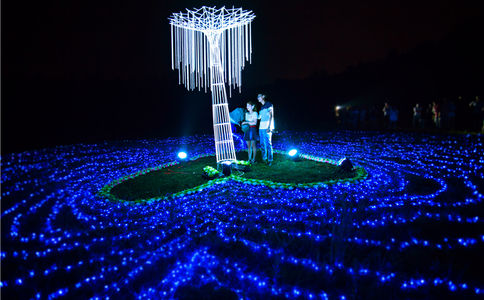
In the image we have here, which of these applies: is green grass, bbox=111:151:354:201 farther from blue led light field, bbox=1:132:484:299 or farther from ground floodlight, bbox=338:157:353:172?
blue led light field, bbox=1:132:484:299

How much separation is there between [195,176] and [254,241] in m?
3.55

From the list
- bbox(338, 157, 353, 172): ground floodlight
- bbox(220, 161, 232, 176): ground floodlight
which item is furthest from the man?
bbox(338, 157, 353, 172): ground floodlight

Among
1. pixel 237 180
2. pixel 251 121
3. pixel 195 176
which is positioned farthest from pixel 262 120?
A: pixel 195 176

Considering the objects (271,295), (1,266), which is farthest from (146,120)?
(271,295)

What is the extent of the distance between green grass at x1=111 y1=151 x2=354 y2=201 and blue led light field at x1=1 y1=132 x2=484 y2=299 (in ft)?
1.75

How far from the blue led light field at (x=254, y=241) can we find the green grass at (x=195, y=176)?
0.53 m

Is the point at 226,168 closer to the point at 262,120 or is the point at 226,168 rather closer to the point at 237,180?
the point at 237,180

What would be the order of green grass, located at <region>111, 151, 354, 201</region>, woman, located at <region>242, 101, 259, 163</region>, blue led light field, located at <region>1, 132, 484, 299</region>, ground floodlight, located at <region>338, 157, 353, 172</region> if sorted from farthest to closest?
woman, located at <region>242, 101, 259, 163</region>
ground floodlight, located at <region>338, 157, 353, 172</region>
green grass, located at <region>111, 151, 354, 201</region>
blue led light field, located at <region>1, 132, 484, 299</region>

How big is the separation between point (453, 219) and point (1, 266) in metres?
5.73

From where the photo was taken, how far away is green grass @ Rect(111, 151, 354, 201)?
19.7ft

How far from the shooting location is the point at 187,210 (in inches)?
188

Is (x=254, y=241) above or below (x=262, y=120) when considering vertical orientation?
below

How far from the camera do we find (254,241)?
370 centimetres

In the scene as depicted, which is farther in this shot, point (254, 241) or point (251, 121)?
point (251, 121)
